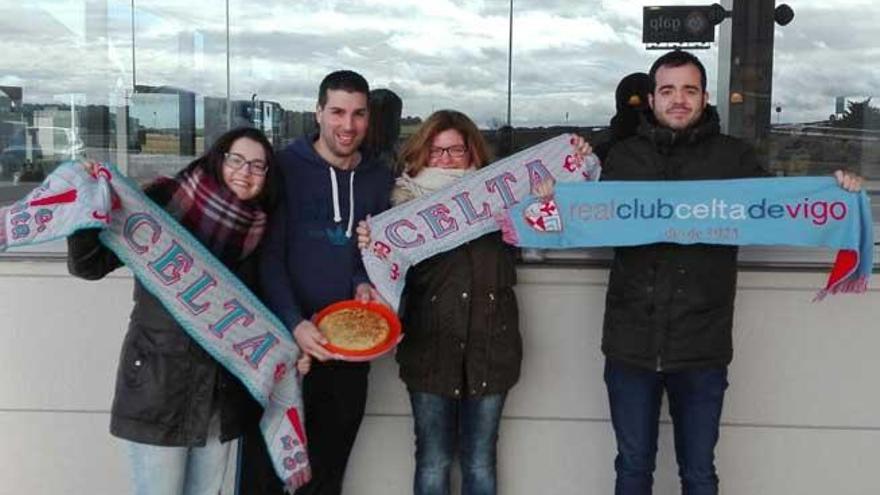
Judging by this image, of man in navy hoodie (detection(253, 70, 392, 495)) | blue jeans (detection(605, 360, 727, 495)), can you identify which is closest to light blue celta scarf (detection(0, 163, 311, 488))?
man in navy hoodie (detection(253, 70, 392, 495))

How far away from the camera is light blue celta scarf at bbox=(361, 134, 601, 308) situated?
2.86 meters

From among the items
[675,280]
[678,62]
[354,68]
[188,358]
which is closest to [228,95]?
[354,68]

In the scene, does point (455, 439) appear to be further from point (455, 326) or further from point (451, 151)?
point (451, 151)

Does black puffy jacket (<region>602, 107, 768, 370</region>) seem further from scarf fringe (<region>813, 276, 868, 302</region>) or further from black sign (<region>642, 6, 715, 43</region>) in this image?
black sign (<region>642, 6, 715, 43</region>)

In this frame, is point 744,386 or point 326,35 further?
point 326,35

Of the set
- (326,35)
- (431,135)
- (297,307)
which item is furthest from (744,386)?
(326,35)

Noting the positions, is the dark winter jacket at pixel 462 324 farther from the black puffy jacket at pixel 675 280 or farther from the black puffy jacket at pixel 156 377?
the black puffy jacket at pixel 156 377

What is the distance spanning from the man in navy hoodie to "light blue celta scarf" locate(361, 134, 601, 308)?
0.20 ft

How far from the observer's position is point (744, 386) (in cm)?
340

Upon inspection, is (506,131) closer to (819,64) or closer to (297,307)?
(819,64)

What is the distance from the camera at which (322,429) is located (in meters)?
2.91

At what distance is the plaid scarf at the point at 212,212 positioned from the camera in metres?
2.49

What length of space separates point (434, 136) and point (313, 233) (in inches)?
19.8

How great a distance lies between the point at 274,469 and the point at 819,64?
3426 millimetres
